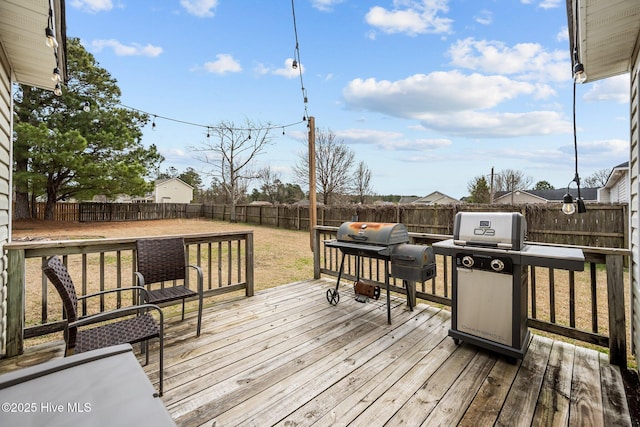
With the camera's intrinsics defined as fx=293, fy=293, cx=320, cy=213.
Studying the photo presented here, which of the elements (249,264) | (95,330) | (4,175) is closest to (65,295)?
(95,330)

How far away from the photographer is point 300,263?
6715mm

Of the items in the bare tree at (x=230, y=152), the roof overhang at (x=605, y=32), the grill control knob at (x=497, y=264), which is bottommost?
the grill control knob at (x=497, y=264)

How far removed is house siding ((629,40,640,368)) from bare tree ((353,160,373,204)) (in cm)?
1822

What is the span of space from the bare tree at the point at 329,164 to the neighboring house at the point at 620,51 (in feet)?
55.4

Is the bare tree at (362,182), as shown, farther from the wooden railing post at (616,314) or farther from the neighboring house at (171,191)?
the neighboring house at (171,191)

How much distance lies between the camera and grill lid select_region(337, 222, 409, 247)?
2967 mm

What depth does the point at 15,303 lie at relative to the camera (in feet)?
7.71

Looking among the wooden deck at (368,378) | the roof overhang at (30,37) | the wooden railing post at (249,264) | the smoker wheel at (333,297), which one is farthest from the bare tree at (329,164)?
the wooden deck at (368,378)

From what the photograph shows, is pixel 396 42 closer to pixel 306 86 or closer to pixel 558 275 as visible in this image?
pixel 306 86

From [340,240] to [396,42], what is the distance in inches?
232

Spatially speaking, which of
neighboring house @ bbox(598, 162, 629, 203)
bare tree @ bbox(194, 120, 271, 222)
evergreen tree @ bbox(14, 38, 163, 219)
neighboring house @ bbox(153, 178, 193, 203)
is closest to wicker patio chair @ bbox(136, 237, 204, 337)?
neighboring house @ bbox(598, 162, 629, 203)

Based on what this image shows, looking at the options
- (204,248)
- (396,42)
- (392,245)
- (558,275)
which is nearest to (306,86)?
(396,42)

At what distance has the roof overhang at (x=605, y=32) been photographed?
1.77 metres

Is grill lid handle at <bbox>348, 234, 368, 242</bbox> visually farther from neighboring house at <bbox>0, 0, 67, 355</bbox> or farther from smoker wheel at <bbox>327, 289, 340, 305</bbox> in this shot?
neighboring house at <bbox>0, 0, 67, 355</bbox>
